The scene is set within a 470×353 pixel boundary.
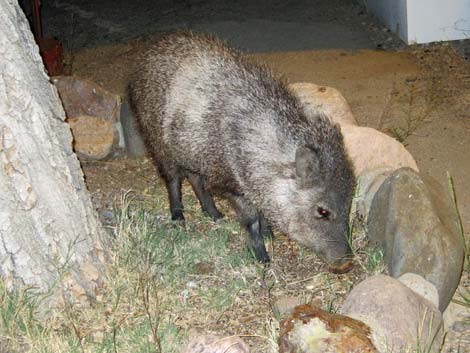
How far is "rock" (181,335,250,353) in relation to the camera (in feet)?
10.1

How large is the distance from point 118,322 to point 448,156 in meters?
2.71

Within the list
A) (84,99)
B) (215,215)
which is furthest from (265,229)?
(84,99)

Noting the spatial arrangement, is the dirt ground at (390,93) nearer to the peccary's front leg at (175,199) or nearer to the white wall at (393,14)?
the white wall at (393,14)

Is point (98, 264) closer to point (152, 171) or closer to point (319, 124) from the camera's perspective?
point (319, 124)

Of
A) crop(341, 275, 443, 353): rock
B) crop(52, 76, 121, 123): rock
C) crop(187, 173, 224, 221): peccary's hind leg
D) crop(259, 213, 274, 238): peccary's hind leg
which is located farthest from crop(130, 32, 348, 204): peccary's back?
crop(52, 76, 121, 123): rock

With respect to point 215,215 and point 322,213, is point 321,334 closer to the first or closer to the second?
point 322,213

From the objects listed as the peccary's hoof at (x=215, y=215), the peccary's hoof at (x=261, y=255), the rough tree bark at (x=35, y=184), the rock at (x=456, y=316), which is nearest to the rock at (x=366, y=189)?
the peccary's hoof at (x=261, y=255)

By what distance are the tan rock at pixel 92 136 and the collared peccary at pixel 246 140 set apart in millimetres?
793

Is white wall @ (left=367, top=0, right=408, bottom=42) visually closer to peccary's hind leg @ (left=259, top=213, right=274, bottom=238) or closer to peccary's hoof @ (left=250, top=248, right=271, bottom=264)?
peccary's hind leg @ (left=259, top=213, right=274, bottom=238)

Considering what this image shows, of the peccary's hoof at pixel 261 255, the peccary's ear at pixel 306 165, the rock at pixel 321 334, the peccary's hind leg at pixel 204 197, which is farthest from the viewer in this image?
the peccary's hind leg at pixel 204 197

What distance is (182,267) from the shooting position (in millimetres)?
4223

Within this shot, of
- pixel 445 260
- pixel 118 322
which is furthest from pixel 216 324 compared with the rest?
pixel 445 260

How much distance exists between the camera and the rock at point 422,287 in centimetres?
369

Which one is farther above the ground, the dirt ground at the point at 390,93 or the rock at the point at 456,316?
the dirt ground at the point at 390,93
